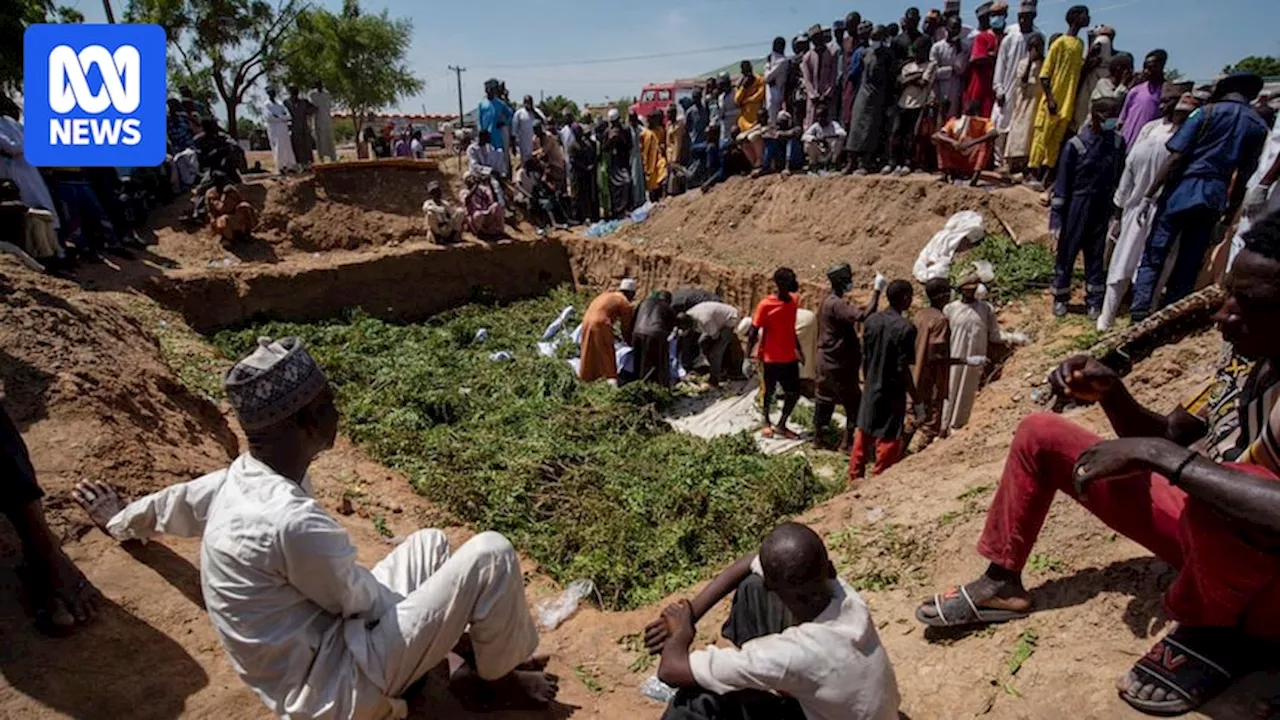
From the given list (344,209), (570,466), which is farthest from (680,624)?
(344,209)

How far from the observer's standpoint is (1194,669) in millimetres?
2354

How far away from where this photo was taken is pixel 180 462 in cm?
460

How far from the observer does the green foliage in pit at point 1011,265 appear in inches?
313

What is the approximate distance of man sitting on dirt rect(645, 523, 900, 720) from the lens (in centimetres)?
229

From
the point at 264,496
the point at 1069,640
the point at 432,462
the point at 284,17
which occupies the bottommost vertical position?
the point at 432,462

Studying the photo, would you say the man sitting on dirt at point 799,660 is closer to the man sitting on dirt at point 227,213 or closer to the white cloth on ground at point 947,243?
the white cloth on ground at point 947,243

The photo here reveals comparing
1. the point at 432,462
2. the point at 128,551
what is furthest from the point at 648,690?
the point at 432,462

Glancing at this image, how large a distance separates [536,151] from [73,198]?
8078mm

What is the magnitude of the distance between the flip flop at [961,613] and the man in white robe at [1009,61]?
8620mm

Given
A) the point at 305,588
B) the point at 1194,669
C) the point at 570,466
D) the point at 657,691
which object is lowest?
the point at 570,466

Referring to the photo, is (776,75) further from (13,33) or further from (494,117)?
(13,33)

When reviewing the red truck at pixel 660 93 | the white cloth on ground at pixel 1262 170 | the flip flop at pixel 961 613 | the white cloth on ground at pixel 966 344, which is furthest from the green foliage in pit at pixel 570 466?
the red truck at pixel 660 93

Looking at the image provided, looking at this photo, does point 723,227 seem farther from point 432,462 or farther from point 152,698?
point 152,698

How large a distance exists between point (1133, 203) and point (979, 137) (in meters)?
3.71
